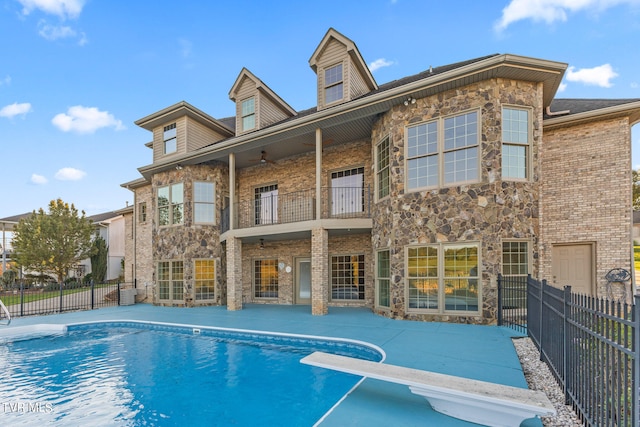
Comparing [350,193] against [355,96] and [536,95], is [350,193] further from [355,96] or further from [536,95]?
[536,95]

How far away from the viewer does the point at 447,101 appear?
29.8 feet

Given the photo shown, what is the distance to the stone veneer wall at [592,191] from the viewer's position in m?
9.20

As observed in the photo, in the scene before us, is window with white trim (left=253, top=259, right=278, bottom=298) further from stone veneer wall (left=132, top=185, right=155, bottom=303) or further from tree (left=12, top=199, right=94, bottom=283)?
tree (left=12, top=199, right=94, bottom=283)

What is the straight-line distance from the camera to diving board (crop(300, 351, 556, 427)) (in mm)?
3443

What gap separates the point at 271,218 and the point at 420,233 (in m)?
7.36

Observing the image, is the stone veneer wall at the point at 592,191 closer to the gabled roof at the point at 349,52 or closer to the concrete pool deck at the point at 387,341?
the concrete pool deck at the point at 387,341

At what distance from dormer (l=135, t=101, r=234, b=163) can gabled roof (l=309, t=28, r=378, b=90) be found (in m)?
6.04

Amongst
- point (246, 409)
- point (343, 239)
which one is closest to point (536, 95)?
point (343, 239)

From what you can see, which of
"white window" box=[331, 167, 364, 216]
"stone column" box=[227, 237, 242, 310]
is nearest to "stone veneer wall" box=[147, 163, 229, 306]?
"stone column" box=[227, 237, 242, 310]

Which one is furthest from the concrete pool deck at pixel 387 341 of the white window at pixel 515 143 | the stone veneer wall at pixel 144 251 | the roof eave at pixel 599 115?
the roof eave at pixel 599 115

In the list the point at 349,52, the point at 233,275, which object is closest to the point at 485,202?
the point at 349,52

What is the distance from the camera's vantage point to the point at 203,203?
48.2 ft

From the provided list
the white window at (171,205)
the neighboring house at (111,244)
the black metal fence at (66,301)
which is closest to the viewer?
the black metal fence at (66,301)

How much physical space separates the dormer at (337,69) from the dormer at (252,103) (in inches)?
107
